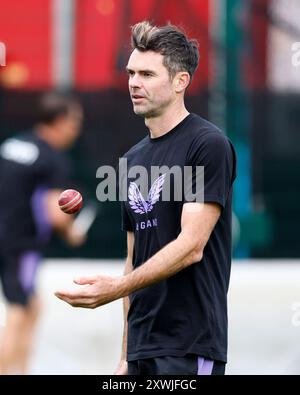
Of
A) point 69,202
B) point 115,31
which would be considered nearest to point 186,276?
point 69,202

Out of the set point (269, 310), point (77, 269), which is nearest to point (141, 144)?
point (269, 310)

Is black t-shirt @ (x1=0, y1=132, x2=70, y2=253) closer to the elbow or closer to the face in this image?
the face

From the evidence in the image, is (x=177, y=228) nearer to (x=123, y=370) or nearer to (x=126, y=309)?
(x=126, y=309)

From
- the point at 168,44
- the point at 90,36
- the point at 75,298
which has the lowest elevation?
the point at 75,298

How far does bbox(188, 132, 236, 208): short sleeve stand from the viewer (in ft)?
16.6

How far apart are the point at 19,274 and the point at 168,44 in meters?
4.98

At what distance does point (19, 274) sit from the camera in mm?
9930

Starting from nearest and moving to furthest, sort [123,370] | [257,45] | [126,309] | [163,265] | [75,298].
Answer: [75,298] → [163,265] → [123,370] → [126,309] → [257,45]

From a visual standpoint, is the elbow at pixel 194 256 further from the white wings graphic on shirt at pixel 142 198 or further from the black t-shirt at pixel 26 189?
the black t-shirt at pixel 26 189

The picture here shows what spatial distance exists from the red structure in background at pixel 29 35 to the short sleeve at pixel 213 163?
361 inches

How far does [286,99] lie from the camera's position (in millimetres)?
13203

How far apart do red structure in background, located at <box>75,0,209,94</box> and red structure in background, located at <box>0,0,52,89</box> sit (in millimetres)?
454

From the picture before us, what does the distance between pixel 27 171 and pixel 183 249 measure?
5.09 metres

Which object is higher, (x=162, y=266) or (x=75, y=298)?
(x=162, y=266)
